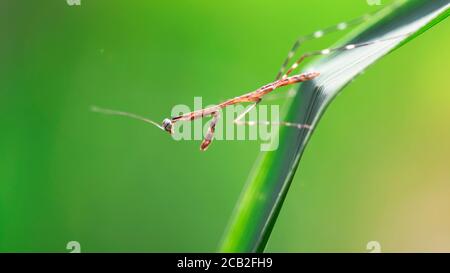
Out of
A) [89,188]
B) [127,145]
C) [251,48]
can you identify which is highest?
→ [251,48]

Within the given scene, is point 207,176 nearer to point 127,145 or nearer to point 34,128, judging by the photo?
point 127,145

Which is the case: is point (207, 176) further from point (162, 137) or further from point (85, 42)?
point (85, 42)

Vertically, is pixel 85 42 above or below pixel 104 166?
above

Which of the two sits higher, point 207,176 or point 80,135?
point 80,135

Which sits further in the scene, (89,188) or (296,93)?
(89,188)

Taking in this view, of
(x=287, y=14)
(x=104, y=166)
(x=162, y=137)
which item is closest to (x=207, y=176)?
(x=162, y=137)

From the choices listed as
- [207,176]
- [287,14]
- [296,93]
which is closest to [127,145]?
[207,176]
